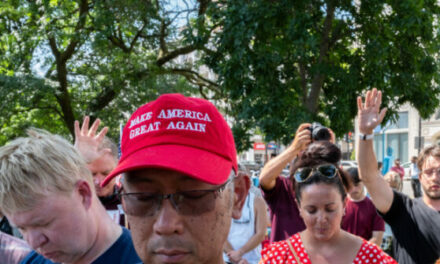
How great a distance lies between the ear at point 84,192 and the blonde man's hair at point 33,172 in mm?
20

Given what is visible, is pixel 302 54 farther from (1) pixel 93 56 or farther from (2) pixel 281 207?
(1) pixel 93 56

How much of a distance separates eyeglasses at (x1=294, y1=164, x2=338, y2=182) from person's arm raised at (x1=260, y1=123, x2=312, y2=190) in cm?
69

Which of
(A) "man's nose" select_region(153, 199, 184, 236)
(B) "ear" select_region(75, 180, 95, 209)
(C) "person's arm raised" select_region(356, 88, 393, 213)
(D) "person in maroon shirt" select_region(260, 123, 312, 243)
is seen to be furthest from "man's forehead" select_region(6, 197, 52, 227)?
(D) "person in maroon shirt" select_region(260, 123, 312, 243)

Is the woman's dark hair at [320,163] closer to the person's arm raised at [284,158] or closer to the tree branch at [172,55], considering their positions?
the person's arm raised at [284,158]

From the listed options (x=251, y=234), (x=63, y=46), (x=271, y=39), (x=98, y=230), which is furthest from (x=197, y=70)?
(x=98, y=230)

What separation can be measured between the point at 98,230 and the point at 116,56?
11.8 metres

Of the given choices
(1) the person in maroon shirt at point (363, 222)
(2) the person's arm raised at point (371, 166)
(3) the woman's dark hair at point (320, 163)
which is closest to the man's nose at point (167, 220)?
(3) the woman's dark hair at point (320, 163)

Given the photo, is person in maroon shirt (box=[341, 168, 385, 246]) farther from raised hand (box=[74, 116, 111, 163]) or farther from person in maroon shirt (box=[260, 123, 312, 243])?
raised hand (box=[74, 116, 111, 163])

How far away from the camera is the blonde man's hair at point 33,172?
1.80 metres

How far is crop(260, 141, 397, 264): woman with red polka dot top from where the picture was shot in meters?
2.56

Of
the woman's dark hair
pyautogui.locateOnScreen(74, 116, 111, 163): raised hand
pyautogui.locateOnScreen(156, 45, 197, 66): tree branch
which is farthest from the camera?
pyautogui.locateOnScreen(156, 45, 197, 66): tree branch

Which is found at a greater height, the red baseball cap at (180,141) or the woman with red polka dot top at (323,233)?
the red baseball cap at (180,141)

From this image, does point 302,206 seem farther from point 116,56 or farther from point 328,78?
point 116,56

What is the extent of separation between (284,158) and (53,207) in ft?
7.05
